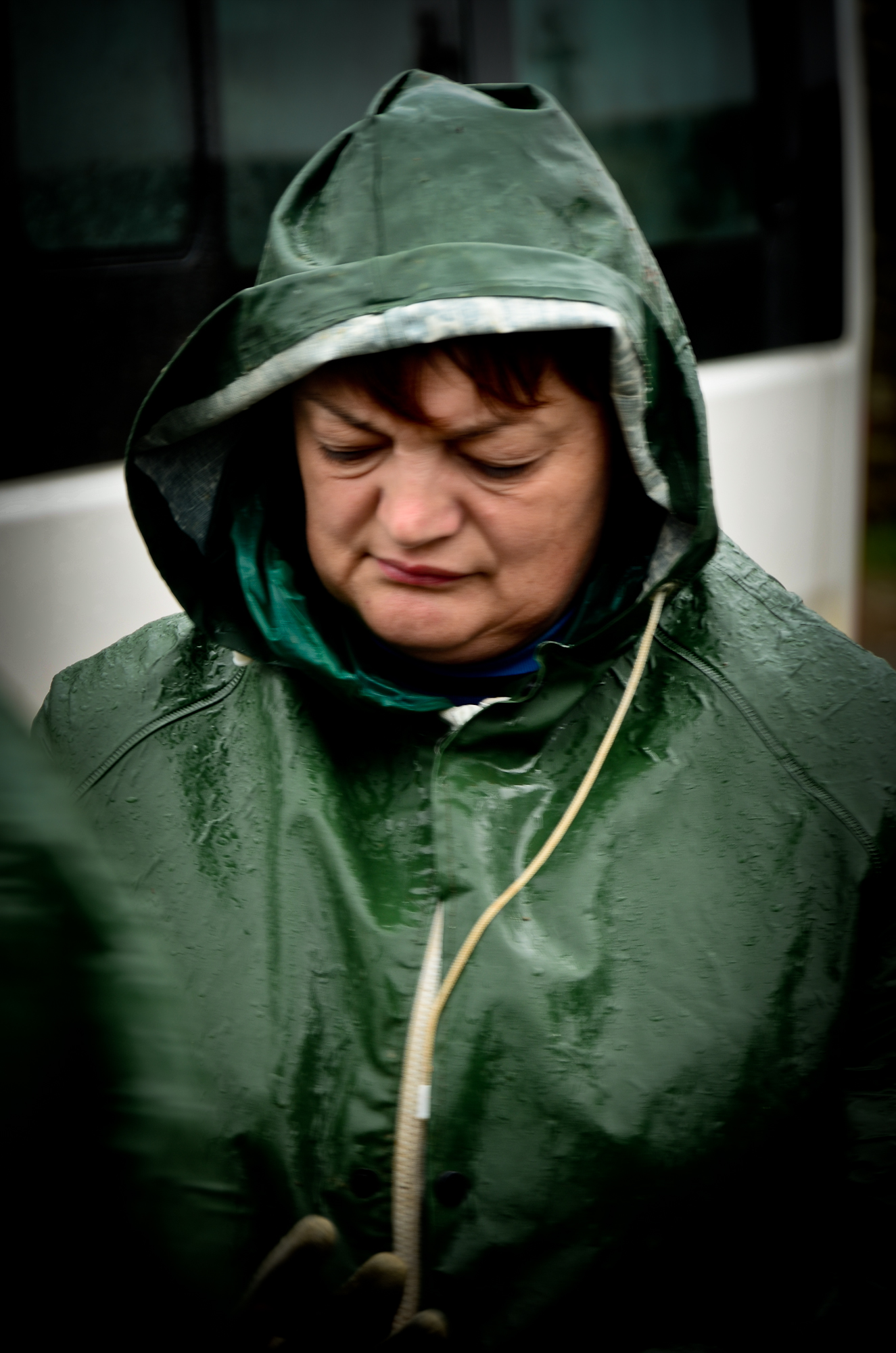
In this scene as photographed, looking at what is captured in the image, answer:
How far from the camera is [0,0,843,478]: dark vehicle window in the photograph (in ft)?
7.72

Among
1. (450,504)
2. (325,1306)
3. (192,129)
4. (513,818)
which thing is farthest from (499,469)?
(192,129)

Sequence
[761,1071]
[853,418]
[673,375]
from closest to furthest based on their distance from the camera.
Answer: [761,1071], [673,375], [853,418]

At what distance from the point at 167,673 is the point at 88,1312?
1126mm

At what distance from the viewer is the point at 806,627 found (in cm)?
158

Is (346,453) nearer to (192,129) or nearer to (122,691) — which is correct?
(122,691)

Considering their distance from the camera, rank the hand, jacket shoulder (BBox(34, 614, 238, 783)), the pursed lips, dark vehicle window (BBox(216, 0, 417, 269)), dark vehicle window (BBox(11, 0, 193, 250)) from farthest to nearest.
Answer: dark vehicle window (BBox(216, 0, 417, 269)) < dark vehicle window (BBox(11, 0, 193, 250)) < jacket shoulder (BBox(34, 614, 238, 783)) < the pursed lips < the hand

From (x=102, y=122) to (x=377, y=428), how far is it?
50.5 inches

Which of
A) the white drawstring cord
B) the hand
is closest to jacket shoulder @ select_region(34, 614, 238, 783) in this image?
the white drawstring cord

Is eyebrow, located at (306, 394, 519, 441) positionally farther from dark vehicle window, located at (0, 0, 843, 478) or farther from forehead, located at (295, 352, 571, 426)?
dark vehicle window, located at (0, 0, 843, 478)

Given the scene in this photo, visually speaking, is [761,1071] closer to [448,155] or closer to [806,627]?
[806,627]

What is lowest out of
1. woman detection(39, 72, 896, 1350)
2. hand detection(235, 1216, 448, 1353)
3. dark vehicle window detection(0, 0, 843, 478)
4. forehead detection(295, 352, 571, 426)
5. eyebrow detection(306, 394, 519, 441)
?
hand detection(235, 1216, 448, 1353)

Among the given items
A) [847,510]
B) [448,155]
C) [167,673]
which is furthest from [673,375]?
[847,510]

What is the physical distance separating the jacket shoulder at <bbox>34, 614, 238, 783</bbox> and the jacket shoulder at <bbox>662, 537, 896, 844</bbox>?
1.79ft

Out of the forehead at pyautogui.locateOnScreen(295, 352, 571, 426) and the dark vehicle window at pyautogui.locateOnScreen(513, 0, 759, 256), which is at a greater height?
the dark vehicle window at pyautogui.locateOnScreen(513, 0, 759, 256)
